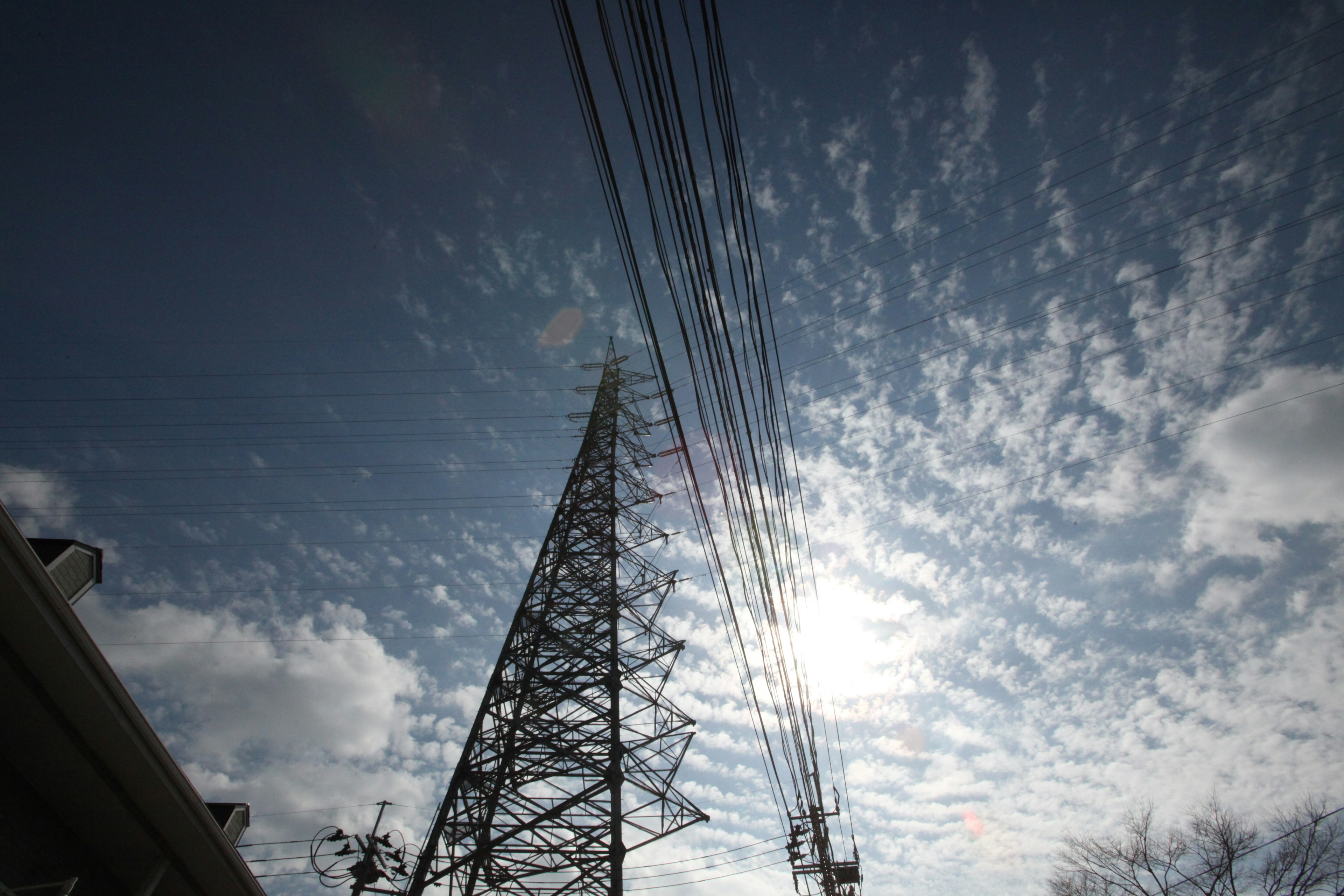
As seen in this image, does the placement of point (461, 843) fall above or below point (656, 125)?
below

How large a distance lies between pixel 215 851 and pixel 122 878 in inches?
25.2

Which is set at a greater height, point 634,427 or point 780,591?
point 634,427

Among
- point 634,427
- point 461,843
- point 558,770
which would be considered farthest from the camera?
point 634,427

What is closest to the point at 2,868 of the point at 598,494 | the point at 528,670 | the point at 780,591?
the point at 528,670

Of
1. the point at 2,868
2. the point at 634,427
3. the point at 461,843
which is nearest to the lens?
the point at 2,868

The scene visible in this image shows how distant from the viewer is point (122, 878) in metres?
4.06

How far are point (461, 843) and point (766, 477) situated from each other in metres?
6.26

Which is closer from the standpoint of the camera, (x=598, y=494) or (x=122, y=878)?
(x=122, y=878)

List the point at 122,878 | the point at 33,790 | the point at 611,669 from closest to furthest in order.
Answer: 1. the point at 33,790
2. the point at 122,878
3. the point at 611,669

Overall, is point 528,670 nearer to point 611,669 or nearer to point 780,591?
point 611,669

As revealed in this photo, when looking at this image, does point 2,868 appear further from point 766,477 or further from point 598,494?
point 598,494

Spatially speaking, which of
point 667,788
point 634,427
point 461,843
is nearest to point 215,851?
point 461,843

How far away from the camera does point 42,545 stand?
8320 millimetres

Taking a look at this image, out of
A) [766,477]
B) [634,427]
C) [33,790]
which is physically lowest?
[33,790]
